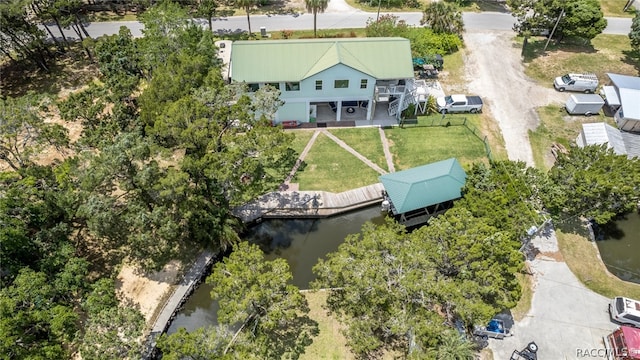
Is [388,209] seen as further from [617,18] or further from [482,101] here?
[617,18]

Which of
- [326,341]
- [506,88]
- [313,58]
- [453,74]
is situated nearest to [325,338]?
[326,341]

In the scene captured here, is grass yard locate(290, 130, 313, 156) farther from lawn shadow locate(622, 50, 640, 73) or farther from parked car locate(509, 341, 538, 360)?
lawn shadow locate(622, 50, 640, 73)

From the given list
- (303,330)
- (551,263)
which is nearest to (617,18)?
(551,263)

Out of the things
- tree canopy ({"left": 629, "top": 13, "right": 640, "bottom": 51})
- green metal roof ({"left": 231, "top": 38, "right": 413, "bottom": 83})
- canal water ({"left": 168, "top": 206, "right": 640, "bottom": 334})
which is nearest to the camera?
canal water ({"left": 168, "top": 206, "right": 640, "bottom": 334})

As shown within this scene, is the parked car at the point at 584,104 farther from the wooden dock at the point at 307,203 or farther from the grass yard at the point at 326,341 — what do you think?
the grass yard at the point at 326,341

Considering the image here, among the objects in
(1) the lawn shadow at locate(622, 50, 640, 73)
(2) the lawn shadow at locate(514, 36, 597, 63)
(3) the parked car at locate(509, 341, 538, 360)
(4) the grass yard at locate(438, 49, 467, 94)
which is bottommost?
(3) the parked car at locate(509, 341, 538, 360)

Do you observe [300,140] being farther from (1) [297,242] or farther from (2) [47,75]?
(2) [47,75]

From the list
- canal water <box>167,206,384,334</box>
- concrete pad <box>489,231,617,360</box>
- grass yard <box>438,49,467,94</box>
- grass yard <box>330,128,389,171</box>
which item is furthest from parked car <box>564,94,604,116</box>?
canal water <box>167,206,384,334</box>
